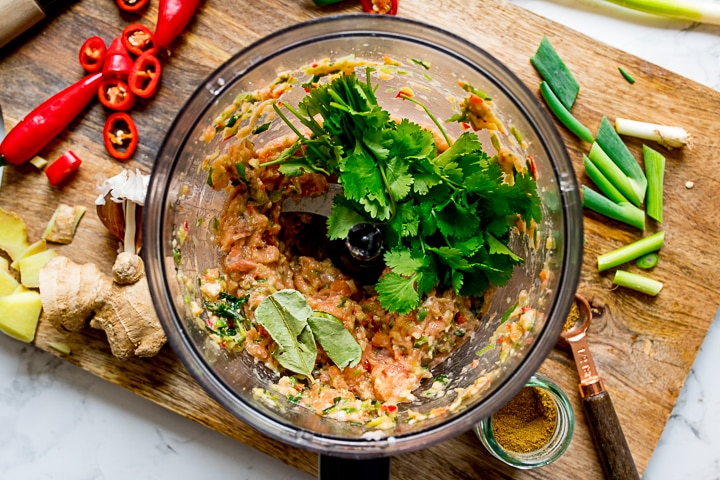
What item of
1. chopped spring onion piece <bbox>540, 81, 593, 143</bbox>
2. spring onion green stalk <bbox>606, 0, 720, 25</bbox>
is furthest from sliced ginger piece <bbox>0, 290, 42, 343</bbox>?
spring onion green stalk <bbox>606, 0, 720, 25</bbox>

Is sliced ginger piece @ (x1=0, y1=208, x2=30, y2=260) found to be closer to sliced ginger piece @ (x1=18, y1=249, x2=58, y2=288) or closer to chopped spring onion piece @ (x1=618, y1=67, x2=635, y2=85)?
sliced ginger piece @ (x1=18, y1=249, x2=58, y2=288)

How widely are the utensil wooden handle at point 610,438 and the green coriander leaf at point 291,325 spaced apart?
0.83 meters

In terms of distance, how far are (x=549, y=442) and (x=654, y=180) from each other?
834 mm

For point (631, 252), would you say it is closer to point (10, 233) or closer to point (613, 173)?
point (613, 173)

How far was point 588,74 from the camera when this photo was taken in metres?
2.14

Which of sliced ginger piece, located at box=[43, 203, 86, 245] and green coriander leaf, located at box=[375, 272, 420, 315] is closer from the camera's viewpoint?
green coriander leaf, located at box=[375, 272, 420, 315]

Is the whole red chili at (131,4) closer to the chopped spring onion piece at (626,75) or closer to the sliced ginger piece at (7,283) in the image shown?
the sliced ginger piece at (7,283)

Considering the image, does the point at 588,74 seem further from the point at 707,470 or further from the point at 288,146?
the point at 707,470

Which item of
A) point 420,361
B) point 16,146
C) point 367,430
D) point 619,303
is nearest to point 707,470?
point 619,303

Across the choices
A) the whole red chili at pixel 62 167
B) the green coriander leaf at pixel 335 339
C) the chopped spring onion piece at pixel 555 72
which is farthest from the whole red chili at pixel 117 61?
the chopped spring onion piece at pixel 555 72

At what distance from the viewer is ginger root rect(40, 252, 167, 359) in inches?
79.5

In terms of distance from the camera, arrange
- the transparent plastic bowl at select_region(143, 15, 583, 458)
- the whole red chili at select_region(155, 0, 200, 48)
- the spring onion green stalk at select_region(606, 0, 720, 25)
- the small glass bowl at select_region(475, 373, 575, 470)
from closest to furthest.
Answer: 1. the transparent plastic bowl at select_region(143, 15, 583, 458)
2. the small glass bowl at select_region(475, 373, 575, 470)
3. the whole red chili at select_region(155, 0, 200, 48)
4. the spring onion green stalk at select_region(606, 0, 720, 25)

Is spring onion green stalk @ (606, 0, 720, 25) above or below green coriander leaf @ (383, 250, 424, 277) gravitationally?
above

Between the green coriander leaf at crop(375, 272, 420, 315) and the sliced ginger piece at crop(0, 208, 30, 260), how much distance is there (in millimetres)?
1140
